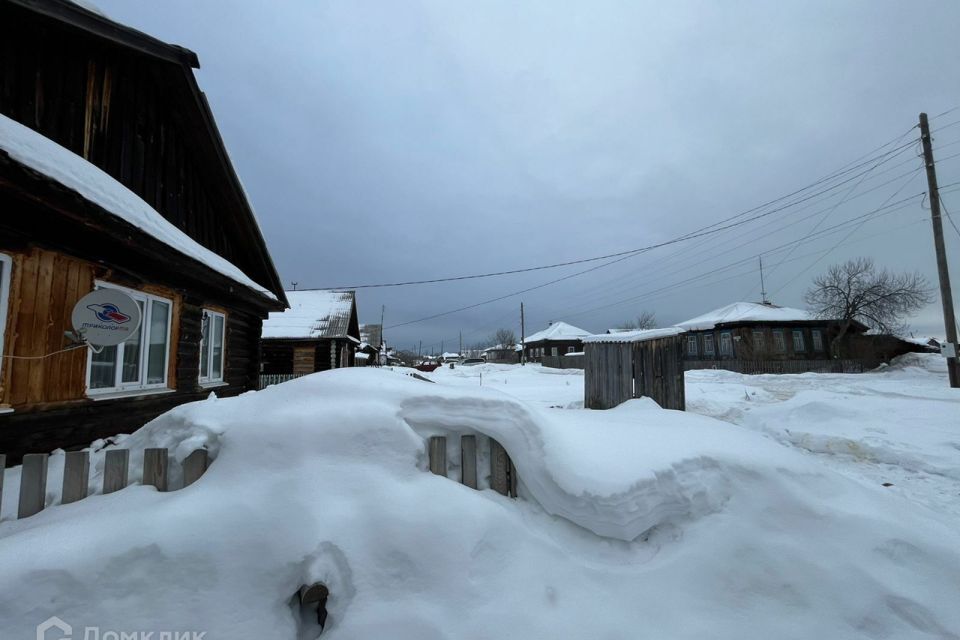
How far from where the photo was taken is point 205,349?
773 centimetres

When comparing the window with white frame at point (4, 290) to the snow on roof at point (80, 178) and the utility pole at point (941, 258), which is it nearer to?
the snow on roof at point (80, 178)

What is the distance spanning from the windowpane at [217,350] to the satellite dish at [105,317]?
3.76 metres

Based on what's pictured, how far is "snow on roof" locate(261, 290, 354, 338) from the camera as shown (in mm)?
17817

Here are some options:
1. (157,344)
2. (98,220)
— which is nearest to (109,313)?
(98,220)

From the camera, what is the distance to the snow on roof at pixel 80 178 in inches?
131

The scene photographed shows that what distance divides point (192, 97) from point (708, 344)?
3454 centimetres

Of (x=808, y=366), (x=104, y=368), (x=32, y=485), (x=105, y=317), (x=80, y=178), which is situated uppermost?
(x=80, y=178)

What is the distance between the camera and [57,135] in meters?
4.93

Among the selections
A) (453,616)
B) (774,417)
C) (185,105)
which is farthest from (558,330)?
(453,616)

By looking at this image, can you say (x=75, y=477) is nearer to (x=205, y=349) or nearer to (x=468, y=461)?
(x=468, y=461)

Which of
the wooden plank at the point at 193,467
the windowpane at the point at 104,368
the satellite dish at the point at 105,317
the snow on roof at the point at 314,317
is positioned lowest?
the wooden plank at the point at 193,467

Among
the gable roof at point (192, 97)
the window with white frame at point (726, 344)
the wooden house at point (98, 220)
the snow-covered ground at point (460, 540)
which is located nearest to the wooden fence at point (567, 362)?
the window with white frame at point (726, 344)

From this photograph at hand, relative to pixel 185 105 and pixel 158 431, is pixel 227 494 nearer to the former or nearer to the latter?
pixel 158 431

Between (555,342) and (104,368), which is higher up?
(555,342)
